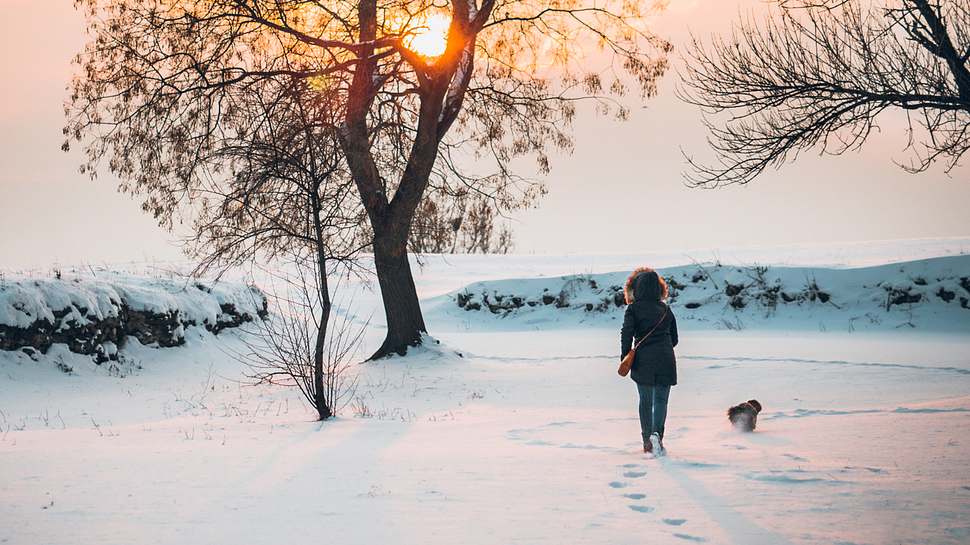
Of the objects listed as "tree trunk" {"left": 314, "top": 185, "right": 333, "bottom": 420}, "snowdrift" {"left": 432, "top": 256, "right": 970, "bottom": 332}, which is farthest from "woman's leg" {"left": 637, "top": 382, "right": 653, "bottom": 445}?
"snowdrift" {"left": 432, "top": 256, "right": 970, "bottom": 332}

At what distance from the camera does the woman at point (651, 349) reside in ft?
24.5

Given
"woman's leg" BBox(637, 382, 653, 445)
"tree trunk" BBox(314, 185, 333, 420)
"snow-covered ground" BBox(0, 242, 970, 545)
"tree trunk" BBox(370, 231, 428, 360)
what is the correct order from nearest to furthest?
1. "snow-covered ground" BBox(0, 242, 970, 545)
2. "woman's leg" BBox(637, 382, 653, 445)
3. "tree trunk" BBox(314, 185, 333, 420)
4. "tree trunk" BBox(370, 231, 428, 360)

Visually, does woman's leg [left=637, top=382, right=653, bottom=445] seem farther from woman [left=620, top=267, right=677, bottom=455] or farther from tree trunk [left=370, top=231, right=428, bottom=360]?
tree trunk [left=370, top=231, right=428, bottom=360]

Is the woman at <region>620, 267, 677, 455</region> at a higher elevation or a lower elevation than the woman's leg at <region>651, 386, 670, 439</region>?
higher

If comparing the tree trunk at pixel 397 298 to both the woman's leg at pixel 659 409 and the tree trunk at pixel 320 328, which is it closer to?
the tree trunk at pixel 320 328

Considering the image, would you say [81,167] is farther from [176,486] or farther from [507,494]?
[507,494]

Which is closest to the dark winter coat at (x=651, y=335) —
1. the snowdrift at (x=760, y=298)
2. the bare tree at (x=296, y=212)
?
the bare tree at (x=296, y=212)

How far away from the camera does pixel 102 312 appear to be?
15328mm

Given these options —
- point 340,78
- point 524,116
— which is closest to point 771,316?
point 524,116

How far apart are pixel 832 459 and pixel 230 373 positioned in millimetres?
12314

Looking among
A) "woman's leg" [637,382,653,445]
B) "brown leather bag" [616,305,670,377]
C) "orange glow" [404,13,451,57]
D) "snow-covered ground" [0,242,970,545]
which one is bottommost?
"snow-covered ground" [0,242,970,545]

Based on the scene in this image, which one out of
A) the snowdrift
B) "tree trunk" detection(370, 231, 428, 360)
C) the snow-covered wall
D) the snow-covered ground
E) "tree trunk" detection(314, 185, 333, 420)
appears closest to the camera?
the snow-covered ground

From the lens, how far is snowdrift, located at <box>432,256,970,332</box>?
756 inches

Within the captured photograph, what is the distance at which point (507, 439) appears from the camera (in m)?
8.20
